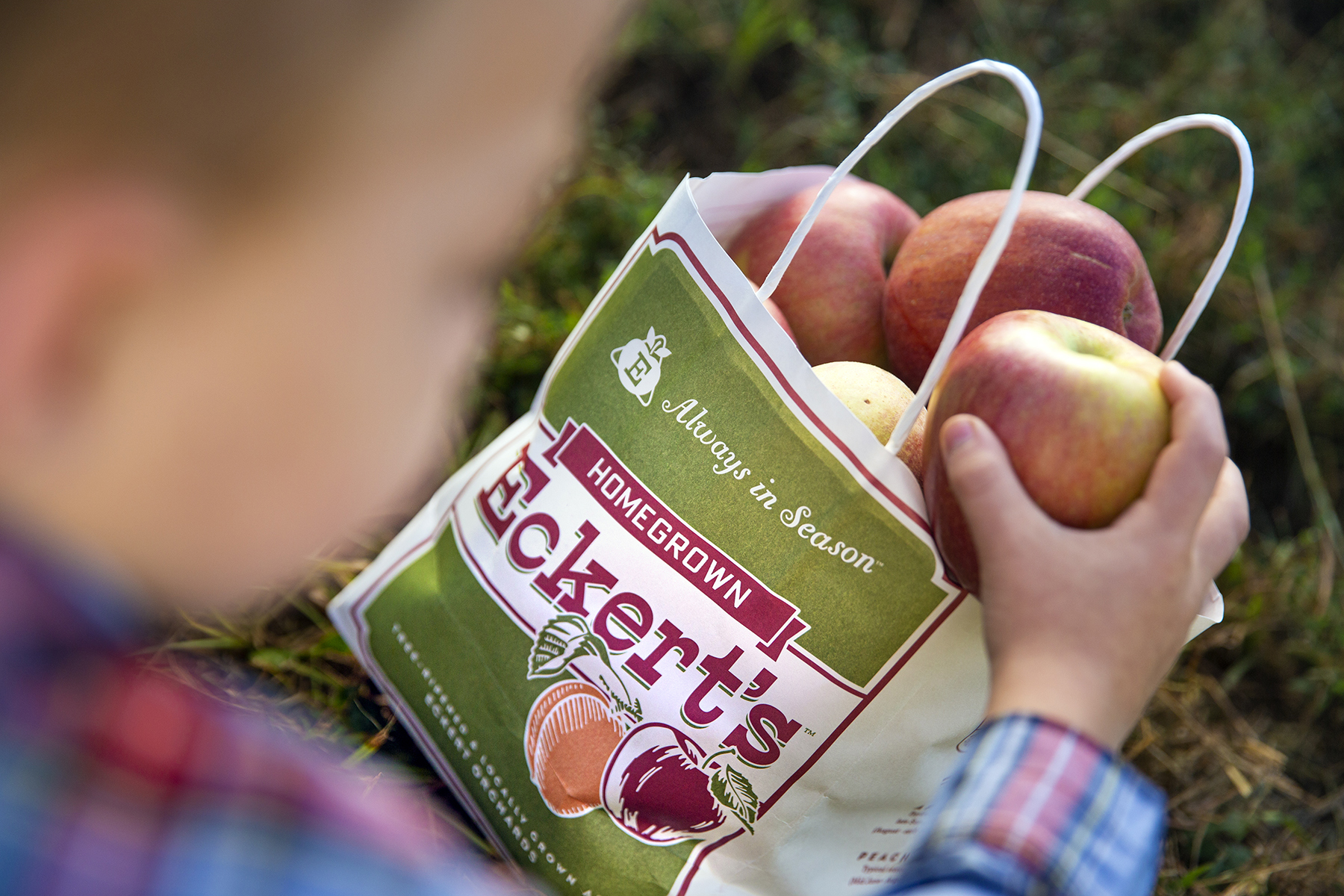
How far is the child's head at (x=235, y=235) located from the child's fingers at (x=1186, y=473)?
2.19ft

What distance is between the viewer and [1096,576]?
A: 2.79 ft

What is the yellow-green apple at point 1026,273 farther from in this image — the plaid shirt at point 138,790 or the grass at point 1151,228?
the plaid shirt at point 138,790

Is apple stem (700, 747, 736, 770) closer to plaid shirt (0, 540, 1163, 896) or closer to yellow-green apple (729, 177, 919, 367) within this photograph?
plaid shirt (0, 540, 1163, 896)

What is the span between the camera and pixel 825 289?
1391mm

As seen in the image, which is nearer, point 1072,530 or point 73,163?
point 73,163

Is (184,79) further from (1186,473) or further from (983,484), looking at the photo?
(1186,473)

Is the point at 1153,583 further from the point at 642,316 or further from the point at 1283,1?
the point at 1283,1

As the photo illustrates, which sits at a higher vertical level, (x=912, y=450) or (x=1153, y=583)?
(x=1153, y=583)

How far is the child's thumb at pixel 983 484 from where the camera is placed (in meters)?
0.89

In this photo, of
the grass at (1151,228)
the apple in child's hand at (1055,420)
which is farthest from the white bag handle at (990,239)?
the grass at (1151,228)

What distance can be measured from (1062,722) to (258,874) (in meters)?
0.67

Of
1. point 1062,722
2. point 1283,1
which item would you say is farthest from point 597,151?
point 1283,1

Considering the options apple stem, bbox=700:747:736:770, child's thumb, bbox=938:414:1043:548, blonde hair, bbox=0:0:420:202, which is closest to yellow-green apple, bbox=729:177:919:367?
child's thumb, bbox=938:414:1043:548

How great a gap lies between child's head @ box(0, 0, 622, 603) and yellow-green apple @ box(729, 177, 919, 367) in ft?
2.32
